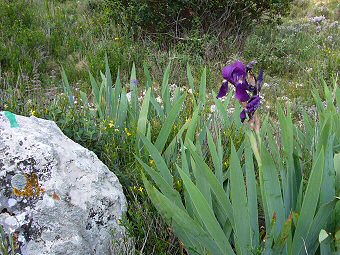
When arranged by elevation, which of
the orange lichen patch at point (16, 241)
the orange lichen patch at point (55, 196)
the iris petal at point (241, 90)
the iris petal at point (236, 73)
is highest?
the iris petal at point (236, 73)

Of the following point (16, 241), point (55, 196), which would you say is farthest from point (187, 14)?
point (16, 241)

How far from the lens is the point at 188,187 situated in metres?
1.44

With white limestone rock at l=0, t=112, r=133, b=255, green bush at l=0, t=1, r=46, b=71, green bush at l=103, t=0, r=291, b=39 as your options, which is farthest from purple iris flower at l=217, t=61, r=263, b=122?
green bush at l=103, t=0, r=291, b=39

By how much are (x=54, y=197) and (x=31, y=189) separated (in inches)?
3.4

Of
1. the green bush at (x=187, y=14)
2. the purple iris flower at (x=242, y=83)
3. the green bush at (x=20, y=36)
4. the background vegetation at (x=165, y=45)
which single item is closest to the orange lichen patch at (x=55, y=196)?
the purple iris flower at (x=242, y=83)

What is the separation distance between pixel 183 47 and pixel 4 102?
270 cm

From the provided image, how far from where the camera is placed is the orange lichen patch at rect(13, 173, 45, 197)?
166 centimetres

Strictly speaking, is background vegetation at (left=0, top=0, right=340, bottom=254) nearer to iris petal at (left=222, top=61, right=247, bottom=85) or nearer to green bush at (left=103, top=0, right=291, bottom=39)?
green bush at (left=103, top=0, right=291, bottom=39)

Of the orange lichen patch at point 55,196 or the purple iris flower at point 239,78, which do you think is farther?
the orange lichen patch at point 55,196

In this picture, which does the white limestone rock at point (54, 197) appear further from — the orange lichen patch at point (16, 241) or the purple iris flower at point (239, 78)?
the purple iris flower at point (239, 78)

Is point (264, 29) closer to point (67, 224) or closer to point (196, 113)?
point (196, 113)

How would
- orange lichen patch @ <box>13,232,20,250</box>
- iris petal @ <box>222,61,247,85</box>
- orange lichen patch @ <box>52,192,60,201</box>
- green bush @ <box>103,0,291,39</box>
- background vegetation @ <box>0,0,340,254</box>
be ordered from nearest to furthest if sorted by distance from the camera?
iris petal @ <box>222,61,247,85</box>
orange lichen patch @ <box>13,232,20,250</box>
orange lichen patch @ <box>52,192,60,201</box>
background vegetation @ <box>0,0,340,254</box>
green bush @ <box>103,0,291,39</box>

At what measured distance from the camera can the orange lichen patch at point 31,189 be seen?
166cm

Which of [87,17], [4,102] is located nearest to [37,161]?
[4,102]
